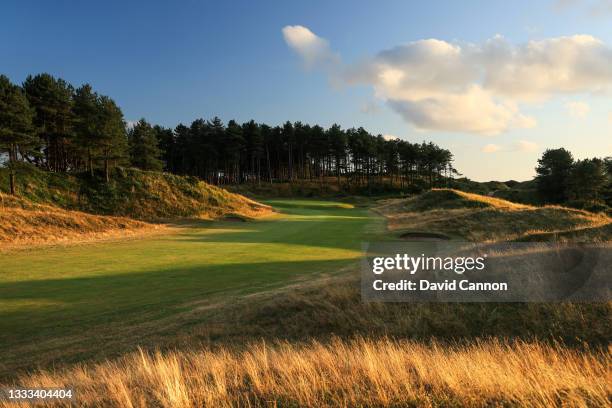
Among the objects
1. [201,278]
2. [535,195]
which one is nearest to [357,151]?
[535,195]

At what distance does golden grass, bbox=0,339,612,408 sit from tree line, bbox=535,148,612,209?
270 feet

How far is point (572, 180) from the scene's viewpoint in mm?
78375

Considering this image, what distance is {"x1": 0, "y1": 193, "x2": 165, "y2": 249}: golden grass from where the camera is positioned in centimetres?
2902

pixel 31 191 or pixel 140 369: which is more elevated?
pixel 31 191

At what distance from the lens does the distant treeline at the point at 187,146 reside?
160 ft

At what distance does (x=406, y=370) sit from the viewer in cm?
556

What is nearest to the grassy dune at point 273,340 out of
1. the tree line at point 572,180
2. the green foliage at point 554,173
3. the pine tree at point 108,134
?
the pine tree at point 108,134

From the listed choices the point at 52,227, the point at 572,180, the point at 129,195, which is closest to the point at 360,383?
the point at 52,227

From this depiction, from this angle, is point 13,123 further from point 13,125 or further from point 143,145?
point 143,145

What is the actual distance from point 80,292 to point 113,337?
551 centimetres

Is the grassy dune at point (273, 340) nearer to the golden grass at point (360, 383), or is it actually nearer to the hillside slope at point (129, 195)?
the golden grass at point (360, 383)

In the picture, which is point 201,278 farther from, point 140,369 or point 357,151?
point 357,151

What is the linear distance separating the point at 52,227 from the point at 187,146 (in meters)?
67.1

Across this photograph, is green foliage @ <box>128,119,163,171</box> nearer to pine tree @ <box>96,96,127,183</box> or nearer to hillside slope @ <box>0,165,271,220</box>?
pine tree @ <box>96,96,127,183</box>
